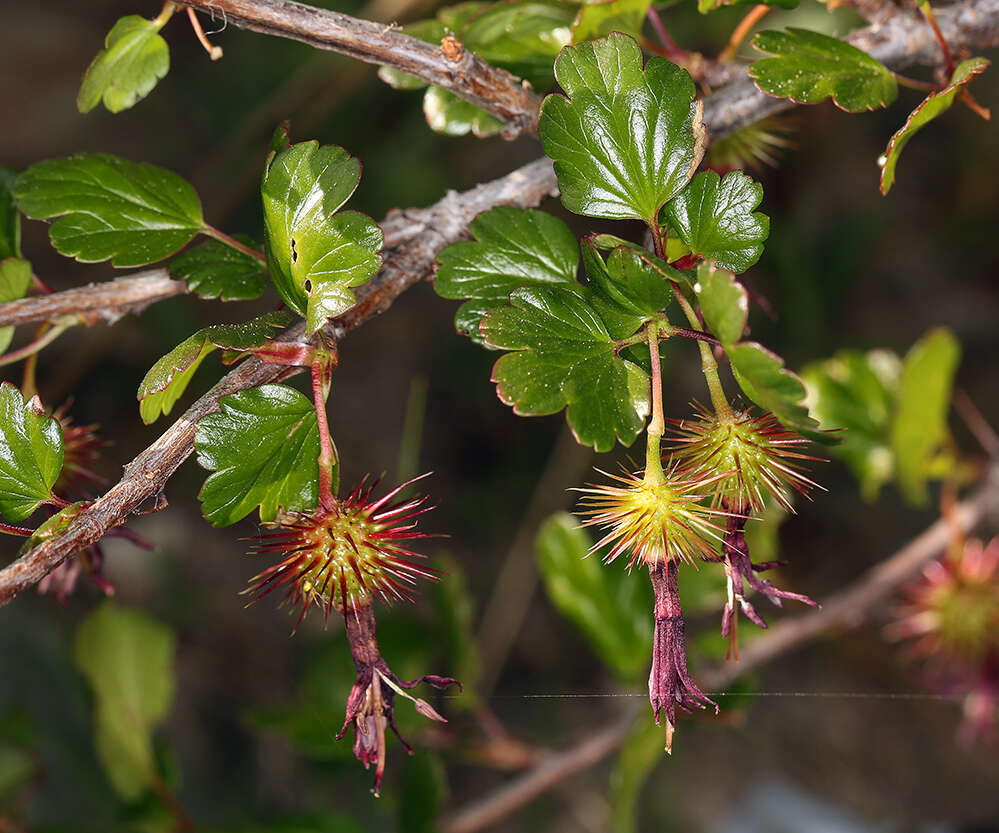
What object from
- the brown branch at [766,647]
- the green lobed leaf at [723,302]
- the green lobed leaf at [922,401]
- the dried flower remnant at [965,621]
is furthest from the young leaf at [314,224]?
the dried flower remnant at [965,621]

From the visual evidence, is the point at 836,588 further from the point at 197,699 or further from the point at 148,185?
the point at 148,185

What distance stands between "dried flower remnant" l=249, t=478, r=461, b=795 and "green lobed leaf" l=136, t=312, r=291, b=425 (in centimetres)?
15

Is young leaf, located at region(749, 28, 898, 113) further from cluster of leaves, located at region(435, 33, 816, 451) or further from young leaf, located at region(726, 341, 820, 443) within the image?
young leaf, located at region(726, 341, 820, 443)

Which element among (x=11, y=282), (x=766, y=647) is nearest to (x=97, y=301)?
(x=11, y=282)

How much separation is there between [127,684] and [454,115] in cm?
132

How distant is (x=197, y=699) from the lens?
2.46m

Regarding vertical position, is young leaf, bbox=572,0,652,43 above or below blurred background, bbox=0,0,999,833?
above

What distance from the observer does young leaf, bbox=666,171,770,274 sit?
2.52 ft

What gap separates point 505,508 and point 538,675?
51 cm

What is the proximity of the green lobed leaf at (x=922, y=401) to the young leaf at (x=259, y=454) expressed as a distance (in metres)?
1.32

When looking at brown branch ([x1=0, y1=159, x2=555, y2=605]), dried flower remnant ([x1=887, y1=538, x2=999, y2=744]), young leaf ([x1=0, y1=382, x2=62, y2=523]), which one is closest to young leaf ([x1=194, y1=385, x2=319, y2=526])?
brown branch ([x1=0, y1=159, x2=555, y2=605])

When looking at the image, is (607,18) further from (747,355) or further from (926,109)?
(747,355)

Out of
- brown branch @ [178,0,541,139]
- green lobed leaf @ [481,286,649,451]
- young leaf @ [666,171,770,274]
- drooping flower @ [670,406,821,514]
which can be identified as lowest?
drooping flower @ [670,406,821,514]

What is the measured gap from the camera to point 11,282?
920mm
